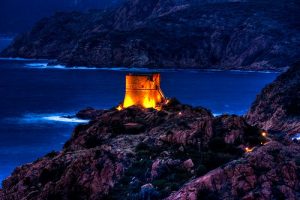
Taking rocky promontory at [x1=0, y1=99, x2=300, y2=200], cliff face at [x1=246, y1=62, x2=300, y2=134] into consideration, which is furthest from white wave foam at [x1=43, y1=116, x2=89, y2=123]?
rocky promontory at [x1=0, y1=99, x2=300, y2=200]

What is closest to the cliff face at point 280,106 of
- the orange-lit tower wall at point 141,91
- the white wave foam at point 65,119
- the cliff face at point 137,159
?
the orange-lit tower wall at point 141,91

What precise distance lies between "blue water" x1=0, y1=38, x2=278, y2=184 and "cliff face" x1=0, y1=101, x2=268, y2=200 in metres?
22.7

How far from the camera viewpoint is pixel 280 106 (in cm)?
8994

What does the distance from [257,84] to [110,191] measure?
15455 cm

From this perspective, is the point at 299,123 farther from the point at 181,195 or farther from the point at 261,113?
the point at 181,195

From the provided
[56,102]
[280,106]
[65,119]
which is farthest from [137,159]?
[56,102]

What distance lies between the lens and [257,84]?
189 meters

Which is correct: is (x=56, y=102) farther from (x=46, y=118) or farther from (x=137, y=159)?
(x=137, y=159)

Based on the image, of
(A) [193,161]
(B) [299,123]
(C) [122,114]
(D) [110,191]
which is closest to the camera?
(D) [110,191]

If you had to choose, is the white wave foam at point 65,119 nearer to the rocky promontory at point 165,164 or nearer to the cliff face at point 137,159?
the rocky promontory at point 165,164

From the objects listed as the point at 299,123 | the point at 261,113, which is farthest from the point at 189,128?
the point at 261,113

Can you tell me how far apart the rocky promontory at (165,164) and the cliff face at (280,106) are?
3302cm

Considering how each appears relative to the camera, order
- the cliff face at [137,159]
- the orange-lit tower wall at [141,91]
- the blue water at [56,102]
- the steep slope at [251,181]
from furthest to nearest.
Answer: the blue water at [56,102] < the orange-lit tower wall at [141,91] < the cliff face at [137,159] < the steep slope at [251,181]

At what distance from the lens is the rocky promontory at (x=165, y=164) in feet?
111
